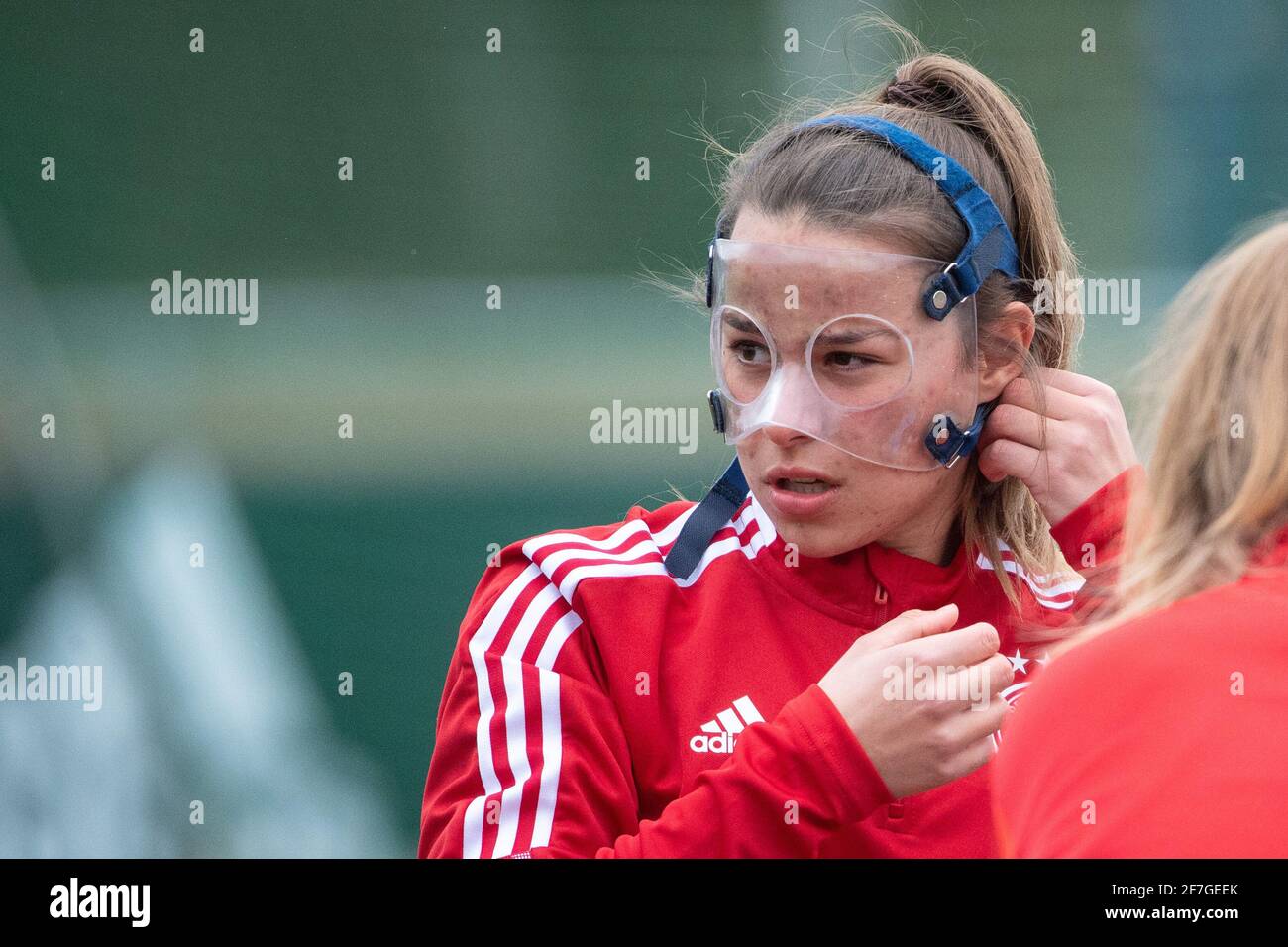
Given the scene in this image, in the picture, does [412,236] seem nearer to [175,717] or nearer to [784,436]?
[175,717]

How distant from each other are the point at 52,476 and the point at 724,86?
181cm

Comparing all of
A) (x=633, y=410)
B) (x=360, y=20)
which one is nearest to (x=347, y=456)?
(x=633, y=410)

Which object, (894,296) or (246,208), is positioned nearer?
(894,296)

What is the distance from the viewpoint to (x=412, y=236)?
327 cm

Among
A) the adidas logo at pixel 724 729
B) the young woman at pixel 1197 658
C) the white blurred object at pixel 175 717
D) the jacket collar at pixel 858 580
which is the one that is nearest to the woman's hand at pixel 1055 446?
the jacket collar at pixel 858 580

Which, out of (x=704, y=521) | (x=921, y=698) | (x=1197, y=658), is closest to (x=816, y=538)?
(x=704, y=521)

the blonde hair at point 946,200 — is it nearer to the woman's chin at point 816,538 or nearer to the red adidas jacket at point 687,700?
the red adidas jacket at point 687,700

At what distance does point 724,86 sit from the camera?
3.28 meters

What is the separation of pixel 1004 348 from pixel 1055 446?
144 mm

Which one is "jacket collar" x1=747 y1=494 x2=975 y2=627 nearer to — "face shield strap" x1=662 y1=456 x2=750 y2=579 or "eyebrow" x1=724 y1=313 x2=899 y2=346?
"face shield strap" x1=662 y1=456 x2=750 y2=579

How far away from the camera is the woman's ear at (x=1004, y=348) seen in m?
1.81

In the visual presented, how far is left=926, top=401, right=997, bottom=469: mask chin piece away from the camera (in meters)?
1.74

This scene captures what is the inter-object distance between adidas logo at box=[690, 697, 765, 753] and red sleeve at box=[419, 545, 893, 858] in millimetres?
64
